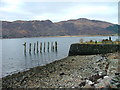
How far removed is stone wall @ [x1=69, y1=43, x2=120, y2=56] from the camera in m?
29.7

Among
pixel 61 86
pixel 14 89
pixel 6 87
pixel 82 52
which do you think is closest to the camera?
pixel 61 86

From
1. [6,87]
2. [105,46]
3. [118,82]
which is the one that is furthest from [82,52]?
[118,82]

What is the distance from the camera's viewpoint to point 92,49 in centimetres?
3209

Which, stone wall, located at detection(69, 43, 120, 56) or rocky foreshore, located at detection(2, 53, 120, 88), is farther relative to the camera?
stone wall, located at detection(69, 43, 120, 56)

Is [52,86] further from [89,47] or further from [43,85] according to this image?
[89,47]

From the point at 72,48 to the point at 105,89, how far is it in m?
26.7

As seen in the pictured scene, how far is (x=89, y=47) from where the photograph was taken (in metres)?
32.2

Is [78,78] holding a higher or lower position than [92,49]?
lower

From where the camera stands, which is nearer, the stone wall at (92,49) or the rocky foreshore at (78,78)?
the rocky foreshore at (78,78)

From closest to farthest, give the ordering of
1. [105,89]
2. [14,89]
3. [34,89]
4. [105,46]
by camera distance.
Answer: [105,89], [34,89], [14,89], [105,46]

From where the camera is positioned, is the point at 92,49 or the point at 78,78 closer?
the point at 78,78

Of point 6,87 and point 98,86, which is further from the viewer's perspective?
point 6,87

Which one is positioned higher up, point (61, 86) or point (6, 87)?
point (61, 86)

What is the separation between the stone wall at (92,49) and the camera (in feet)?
97.4
